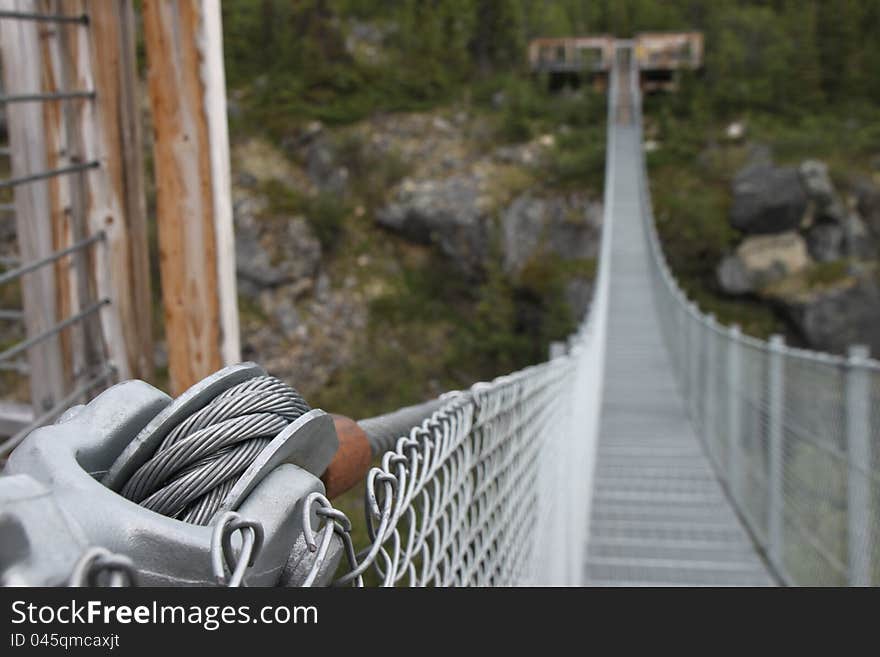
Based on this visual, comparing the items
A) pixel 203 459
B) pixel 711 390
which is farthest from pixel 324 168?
pixel 203 459

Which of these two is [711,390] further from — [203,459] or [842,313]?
[842,313]

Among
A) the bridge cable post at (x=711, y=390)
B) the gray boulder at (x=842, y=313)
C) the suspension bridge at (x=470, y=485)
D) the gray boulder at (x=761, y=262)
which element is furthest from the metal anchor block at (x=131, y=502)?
the gray boulder at (x=761, y=262)

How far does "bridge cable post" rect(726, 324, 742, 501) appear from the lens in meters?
5.48

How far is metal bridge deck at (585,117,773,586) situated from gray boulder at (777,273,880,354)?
602 cm

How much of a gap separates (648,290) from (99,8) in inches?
477

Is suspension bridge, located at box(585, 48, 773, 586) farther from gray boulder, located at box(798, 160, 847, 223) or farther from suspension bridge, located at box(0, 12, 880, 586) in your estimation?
gray boulder, located at box(798, 160, 847, 223)

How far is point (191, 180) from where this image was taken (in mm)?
2117

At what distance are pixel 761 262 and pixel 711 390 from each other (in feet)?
37.3

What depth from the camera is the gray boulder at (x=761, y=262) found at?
680 inches

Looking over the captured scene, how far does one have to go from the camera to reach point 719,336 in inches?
247

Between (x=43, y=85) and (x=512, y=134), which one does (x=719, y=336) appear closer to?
(x=43, y=85)

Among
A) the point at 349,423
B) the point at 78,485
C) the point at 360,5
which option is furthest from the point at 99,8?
the point at 360,5

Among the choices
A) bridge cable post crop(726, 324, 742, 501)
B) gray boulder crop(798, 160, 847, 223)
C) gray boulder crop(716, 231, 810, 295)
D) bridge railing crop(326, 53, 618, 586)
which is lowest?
gray boulder crop(716, 231, 810, 295)

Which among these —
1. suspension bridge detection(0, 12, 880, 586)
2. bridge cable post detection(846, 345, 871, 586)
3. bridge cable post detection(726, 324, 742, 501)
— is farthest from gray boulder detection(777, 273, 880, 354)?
bridge cable post detection(846, 345, 871, 586)
